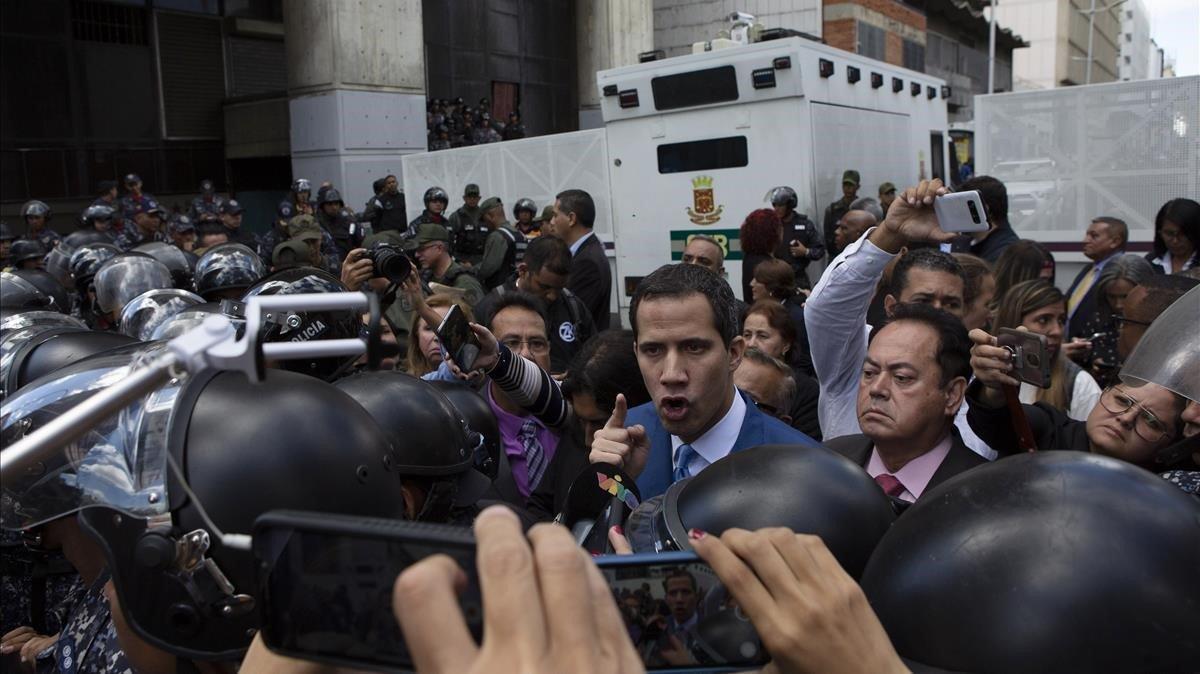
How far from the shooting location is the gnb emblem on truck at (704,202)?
10391 millimetres

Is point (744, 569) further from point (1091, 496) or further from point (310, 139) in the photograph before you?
point (310, 139)

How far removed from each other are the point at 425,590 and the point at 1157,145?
389 inches

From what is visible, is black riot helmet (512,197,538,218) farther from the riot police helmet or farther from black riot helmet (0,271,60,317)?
the riot police helmet

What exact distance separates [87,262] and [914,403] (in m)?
7.01

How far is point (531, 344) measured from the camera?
4.33m

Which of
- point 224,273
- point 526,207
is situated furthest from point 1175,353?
point 526,207

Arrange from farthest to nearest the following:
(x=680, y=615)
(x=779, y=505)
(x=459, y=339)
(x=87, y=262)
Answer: (x=87, y=262) < (x=459, y=339) < (x=779, y=505) < (x=680, y=615)

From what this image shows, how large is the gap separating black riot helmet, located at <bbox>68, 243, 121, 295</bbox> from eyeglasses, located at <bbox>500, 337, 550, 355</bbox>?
Answer: 168 inches

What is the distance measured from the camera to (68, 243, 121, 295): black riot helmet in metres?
7.34

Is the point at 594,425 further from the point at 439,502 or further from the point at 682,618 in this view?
the point at 682,618

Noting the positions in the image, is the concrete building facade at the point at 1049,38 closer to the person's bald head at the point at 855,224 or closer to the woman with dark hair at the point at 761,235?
the person's bald head at the point at 855,224

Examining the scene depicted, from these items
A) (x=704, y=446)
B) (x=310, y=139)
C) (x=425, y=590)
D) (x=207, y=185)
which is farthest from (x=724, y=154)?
(x=207, y=185)

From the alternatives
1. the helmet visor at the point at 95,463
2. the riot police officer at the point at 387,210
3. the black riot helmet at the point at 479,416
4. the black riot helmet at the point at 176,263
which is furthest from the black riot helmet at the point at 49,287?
the riot police officer at the point at 387,210

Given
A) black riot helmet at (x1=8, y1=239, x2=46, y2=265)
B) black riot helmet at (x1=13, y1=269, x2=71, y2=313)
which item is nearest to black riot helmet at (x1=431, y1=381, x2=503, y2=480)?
black riot helmet at (x1=13, y1=269, x2=71, y2=313)
